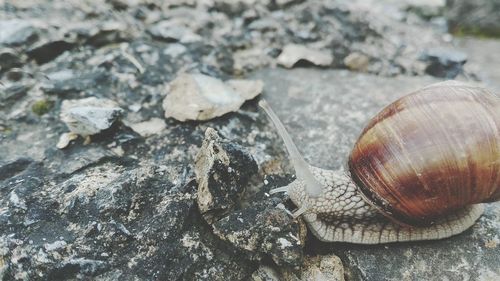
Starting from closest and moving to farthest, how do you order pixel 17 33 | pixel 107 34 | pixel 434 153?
1. pixel 434 153
2. pixel 17 33
3. pixel 107 34

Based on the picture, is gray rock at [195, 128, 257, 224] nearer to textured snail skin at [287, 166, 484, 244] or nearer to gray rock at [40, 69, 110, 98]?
textured snail skin at [287, 166, 484, 244]

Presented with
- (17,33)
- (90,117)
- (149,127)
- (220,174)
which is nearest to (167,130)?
(149,127)

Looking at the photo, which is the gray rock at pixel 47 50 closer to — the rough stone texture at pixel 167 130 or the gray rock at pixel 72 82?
the rough stone texture at pixel 167 130

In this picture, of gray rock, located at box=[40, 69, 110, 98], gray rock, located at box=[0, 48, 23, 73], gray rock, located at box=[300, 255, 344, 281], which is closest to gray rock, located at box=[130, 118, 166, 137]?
gray rock, located at box=[40, 69, 110, 98]

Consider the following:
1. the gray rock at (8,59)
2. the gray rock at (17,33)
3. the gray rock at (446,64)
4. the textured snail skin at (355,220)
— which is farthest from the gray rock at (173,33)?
the gray rock at (446,64)

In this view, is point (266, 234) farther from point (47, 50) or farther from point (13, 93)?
point (47, 50)

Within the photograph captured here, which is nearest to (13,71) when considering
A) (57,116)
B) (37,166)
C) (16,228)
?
(57,116)
